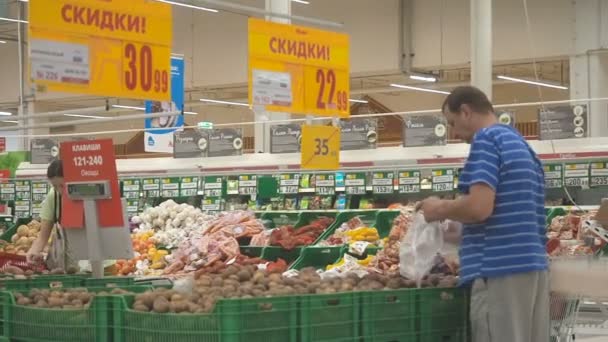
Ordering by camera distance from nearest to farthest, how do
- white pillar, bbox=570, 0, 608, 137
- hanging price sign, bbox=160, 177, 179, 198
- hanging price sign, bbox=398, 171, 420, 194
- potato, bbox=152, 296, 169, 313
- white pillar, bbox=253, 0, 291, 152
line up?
potato, bbox=152, 296, 169, 313 → hanging price sign, bbox=398, 171, 420, 194 → hanging price sign, bbox=160, 177, 179, 198 → white pillar, bbox=253, 0, 291, 152 → white pillar, bbox=570, 0, 608, 137

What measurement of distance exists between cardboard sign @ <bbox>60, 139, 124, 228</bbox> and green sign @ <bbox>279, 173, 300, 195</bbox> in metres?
7.77

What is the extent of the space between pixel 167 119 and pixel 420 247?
38.7 feet

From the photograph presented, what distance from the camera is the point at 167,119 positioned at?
16.0m

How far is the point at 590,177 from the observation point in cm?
1170

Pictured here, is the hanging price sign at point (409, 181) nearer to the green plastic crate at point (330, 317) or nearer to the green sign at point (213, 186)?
the green sign at point (213, 186)

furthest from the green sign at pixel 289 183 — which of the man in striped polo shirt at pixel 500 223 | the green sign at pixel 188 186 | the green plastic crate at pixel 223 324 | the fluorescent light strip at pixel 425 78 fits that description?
the green plastic crate at pixel 223 324

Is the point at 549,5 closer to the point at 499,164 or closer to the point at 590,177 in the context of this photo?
the point at 590,177

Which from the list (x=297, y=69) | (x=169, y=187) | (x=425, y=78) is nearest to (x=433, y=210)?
(x=297, y=69)

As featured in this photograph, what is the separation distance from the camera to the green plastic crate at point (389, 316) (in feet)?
13.9

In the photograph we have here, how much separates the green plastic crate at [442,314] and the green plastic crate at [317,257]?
3367mm

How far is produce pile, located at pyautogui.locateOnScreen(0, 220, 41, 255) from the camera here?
361 inches

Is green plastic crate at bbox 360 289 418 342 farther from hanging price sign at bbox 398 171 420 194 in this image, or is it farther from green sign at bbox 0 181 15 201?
green sign at bbox 0 181 15 201

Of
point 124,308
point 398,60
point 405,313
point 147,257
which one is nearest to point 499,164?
point 405,313

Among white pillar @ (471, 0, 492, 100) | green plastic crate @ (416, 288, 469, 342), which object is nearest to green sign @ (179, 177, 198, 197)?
white pillar @ (471, 0, 492, 100)
